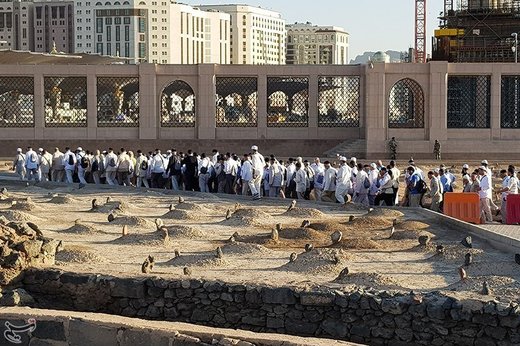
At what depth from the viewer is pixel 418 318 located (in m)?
12.6

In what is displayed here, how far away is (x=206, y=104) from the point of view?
130 ft

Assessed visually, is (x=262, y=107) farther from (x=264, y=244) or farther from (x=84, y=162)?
(x=264, y=244)

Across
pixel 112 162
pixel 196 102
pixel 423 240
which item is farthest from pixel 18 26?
pixel 423 240

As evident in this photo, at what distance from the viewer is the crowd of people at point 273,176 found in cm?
2277

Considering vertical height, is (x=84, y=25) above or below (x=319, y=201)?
above

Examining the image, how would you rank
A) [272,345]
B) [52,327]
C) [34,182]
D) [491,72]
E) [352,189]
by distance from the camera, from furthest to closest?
[491,72] → [34,182] → [352,189] → [52,327] → [272,345]

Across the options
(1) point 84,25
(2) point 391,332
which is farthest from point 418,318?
(1) point 84,25

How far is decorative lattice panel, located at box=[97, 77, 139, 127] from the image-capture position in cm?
3991

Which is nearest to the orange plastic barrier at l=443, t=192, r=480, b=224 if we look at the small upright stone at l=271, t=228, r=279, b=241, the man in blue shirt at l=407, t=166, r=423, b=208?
the man in blue shirt at l=407, t=166, r=423, b=208

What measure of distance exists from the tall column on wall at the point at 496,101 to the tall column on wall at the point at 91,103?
49.0 feet

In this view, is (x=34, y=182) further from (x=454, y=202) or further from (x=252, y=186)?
(x=454, y=202)

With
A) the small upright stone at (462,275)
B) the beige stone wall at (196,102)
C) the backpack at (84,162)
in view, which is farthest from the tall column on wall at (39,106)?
the small upright stone at (462,275)

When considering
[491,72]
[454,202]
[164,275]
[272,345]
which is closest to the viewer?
[272,345]

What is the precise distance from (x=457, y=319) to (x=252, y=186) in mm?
13721
